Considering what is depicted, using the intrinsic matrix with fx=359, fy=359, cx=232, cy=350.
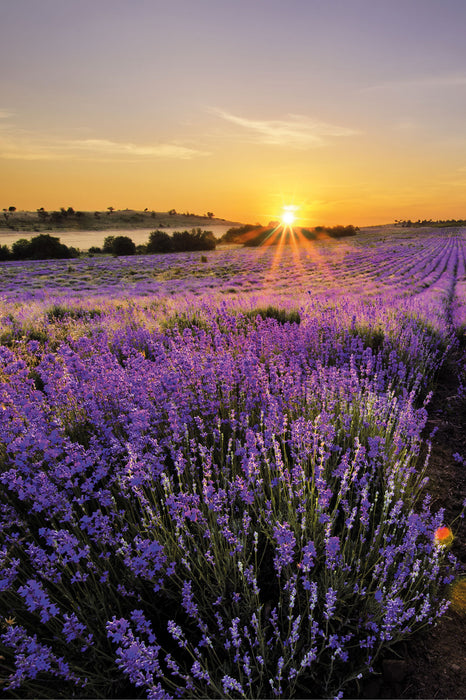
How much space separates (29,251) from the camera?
32.4m

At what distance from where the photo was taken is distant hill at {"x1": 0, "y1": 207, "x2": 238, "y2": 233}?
182 ft

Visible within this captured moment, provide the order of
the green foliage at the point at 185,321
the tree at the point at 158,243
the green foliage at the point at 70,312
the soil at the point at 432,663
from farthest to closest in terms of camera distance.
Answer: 1. the tree at the point at 158,243
2. the green foliage at the point at 70,312
3. the green foliage at the point at 185,321
4. the soil at the point at 432,663

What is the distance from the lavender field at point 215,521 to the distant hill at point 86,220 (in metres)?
58.8

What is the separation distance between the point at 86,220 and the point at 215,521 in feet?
235

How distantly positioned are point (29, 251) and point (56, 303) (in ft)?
92.0

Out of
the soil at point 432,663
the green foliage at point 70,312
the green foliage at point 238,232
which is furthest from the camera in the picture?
the green foliage at point 238,232

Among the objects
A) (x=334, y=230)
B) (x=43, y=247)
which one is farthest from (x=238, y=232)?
(x=43, y=247)

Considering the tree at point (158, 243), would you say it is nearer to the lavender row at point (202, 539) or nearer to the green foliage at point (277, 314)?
the green foliage at point (277, 314)

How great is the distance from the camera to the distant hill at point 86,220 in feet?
182

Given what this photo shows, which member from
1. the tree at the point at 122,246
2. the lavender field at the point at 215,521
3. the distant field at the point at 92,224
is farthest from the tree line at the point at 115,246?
the lavender field at the point at 215,521

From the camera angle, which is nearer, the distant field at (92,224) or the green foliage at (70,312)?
the green foliage at (70,312)

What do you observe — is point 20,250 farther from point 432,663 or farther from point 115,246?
Answer: point 432,663

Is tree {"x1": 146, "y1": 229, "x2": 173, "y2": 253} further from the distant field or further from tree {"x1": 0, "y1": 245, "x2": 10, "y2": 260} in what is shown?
tree {"x1": 0, "y1": 245, "x2": 10, "y2": 260}

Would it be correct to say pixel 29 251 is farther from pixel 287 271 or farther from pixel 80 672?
pixel 80 672
